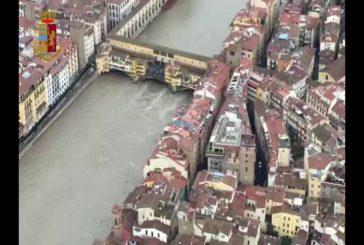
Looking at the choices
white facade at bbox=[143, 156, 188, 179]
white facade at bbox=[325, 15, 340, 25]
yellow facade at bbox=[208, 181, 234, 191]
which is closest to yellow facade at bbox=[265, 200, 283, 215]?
yellow facade at bbox=[208, 181, 234, 191]

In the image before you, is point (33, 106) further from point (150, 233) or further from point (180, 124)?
point (150, 233)

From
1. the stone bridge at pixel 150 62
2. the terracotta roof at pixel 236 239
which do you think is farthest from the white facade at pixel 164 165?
the stone bridge at pixel 150 62

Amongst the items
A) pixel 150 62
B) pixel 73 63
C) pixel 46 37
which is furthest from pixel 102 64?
pixel 46 37

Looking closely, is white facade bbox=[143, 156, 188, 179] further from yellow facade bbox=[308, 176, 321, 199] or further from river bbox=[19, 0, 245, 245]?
yellow facade bbox=[308, 176, 321, 199]

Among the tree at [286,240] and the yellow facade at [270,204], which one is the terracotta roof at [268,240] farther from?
the yellow facade at [270,204]
